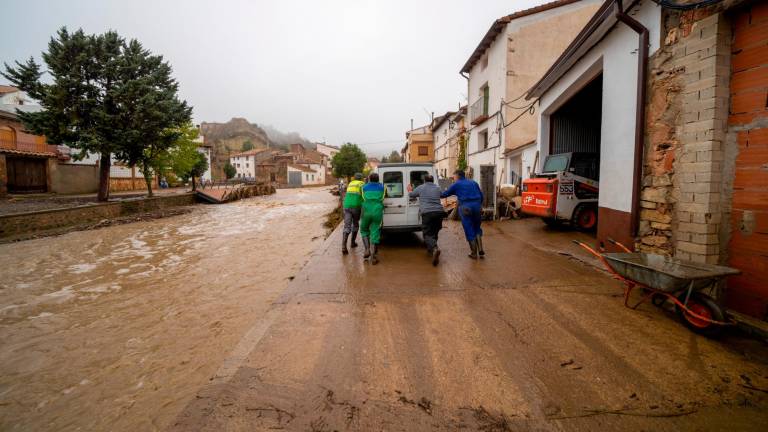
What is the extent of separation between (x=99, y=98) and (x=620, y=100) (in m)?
23.9

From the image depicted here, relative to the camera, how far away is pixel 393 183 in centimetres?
777

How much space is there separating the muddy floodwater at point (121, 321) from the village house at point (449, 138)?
1714 cm

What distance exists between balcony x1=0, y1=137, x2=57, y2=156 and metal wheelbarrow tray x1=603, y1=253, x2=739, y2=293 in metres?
32.2

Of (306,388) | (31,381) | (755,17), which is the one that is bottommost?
(31,381)

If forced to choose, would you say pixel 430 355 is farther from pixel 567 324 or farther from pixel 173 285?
pixel 173 285

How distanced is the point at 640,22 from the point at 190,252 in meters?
11.1

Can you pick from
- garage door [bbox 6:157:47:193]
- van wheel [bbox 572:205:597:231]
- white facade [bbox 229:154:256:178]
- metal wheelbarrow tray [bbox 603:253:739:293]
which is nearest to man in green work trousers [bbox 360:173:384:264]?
metal wheelbarrow tray [bbox 603:253:739:293]

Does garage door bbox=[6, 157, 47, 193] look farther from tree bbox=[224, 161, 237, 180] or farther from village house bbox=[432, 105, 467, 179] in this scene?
tree bbox=[224, 161, 237, 180]

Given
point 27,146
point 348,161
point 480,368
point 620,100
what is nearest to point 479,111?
point 620,100

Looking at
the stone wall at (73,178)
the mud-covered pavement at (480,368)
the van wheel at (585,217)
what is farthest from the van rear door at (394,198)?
the stone wall at (73,178)

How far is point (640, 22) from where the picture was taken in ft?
16.2

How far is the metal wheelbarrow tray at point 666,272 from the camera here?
3152 mm

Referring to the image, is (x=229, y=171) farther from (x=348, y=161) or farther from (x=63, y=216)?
(x=63, y=216)

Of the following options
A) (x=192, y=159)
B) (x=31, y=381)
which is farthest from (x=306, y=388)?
(x=192, y=159)
